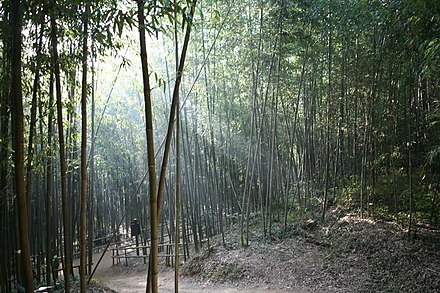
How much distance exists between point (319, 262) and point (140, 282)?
3.39 metres

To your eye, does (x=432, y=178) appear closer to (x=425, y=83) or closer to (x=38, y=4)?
(x=425, y=83)

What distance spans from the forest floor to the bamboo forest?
0.03m

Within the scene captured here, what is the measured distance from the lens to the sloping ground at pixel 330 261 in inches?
180

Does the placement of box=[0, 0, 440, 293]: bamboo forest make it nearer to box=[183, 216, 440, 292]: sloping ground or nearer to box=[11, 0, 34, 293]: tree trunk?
box=[183, 216, 440, 292]: sloping ground

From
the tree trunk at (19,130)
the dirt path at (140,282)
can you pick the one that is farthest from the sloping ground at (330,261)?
the tree trunk at (19,130)

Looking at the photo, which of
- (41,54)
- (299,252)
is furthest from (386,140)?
(41,54)

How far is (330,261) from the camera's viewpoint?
5.43 metres

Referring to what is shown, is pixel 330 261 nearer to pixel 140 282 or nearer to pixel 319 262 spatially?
pixel 319 262

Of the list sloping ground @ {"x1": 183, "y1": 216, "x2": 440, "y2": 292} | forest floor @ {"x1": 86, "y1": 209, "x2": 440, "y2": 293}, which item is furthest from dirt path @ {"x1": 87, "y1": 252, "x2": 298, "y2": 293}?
sloping ground @ {"x1": 183, "y1": 216, "x2": 440, "y2": 292}

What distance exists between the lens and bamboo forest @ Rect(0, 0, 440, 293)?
128 inches

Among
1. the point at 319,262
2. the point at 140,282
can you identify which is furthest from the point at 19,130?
the point at 140,282

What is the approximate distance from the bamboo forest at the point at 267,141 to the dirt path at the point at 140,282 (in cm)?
5

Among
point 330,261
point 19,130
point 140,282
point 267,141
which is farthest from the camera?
point 267,141

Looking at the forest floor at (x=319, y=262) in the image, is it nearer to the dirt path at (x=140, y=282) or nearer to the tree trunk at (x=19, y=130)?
the dirt path at (x=140, y=282)
